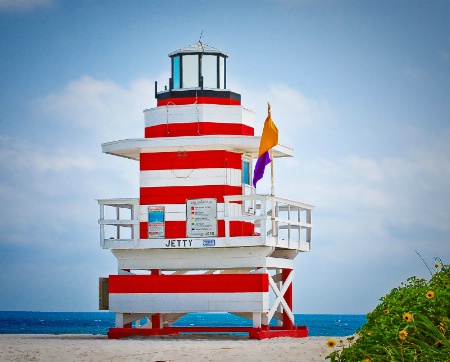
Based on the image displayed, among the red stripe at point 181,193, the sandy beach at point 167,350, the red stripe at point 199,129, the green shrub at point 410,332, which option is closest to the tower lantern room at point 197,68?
the red stripe at point 199,129

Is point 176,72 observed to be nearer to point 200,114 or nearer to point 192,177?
point 200,114

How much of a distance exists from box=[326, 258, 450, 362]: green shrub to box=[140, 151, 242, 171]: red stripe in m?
10.8

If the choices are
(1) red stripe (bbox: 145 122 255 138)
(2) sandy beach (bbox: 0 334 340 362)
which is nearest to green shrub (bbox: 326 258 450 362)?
(2) sandy beach (bbox: 0 334 340 362)

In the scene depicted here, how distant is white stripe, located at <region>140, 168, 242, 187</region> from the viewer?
25.0 m

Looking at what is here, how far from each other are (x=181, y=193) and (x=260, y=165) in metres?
1.96

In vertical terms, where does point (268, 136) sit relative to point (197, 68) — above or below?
below

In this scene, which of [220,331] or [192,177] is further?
[220,331]

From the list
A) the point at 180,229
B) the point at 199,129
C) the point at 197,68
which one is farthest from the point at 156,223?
the point at 197,68

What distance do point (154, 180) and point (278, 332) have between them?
457 cm

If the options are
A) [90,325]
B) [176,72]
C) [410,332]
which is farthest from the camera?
[90,325]

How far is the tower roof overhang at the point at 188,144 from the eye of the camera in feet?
81.1

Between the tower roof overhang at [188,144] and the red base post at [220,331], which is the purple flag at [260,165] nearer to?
the tower roof overhang at [188,144]

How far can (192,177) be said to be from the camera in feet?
82.3

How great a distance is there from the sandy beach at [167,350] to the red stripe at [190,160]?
4098 mm
